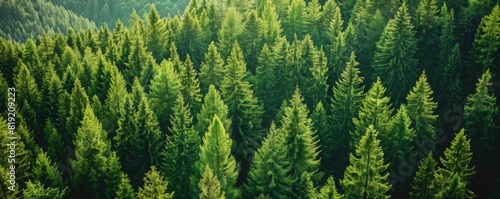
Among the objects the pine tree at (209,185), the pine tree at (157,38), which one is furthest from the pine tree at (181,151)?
the pine tree at (157,38)

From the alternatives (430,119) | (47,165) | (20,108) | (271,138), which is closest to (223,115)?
(271,138)

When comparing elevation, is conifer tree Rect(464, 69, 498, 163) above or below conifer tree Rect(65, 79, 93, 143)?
below

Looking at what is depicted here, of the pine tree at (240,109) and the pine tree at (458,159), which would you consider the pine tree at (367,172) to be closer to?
the pine tree at (458,159)

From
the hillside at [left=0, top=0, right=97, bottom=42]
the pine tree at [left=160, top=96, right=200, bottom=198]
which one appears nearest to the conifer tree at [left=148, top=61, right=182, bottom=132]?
the pine tree at [left=160, top=96, right=200, bottom=198]

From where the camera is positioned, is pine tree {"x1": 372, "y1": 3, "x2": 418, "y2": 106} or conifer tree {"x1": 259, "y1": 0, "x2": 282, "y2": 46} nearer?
pine tree {"x1": 372, "y1": 3, "x2": 418, "y2": 106}

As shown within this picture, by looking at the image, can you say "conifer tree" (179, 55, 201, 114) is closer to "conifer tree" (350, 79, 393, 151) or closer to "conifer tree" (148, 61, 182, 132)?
"conifer tree" (148, 61, 182, 132)

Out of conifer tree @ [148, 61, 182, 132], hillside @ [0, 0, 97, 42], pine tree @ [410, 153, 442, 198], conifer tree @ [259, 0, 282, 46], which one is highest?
hillside @ [0, 0, 97, 42]

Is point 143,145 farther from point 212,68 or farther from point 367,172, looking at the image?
point 367,172
